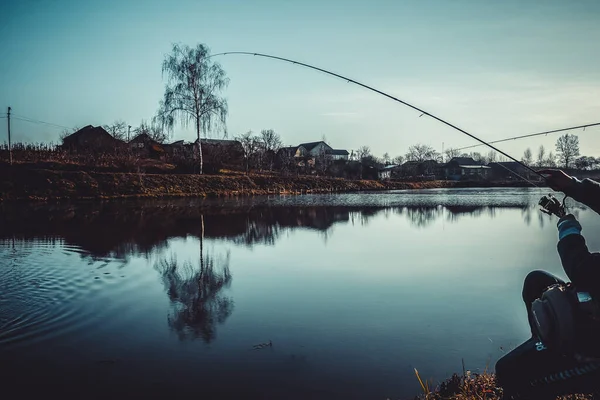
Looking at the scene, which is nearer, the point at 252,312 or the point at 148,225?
the point at 252,312

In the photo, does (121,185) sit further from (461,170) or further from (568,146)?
(461,170)

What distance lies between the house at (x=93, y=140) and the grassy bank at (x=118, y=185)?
1306 centimetres

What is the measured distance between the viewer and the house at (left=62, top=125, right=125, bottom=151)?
46219 mm

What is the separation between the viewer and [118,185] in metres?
32.5

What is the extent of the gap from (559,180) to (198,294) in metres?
6.07

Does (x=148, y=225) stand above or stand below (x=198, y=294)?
above

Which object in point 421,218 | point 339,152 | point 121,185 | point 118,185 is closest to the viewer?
point 421,218

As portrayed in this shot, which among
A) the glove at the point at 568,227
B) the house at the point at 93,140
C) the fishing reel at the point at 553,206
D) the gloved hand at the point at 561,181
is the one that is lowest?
the glove at the point at 568,227

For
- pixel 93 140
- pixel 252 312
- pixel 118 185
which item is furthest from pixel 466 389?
pixel 93 140

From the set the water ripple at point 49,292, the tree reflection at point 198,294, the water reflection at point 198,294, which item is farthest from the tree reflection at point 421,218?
the water ripple at point 49,292

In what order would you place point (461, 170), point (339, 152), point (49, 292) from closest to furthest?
point (49, 292)
point (461, 170)
point (339, 152)

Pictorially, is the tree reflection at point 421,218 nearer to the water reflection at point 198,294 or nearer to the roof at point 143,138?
the water reflection at point 198,294

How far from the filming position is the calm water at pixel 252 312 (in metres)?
4.52

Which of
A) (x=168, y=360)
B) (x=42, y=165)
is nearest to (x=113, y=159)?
(x=42, y=165)
